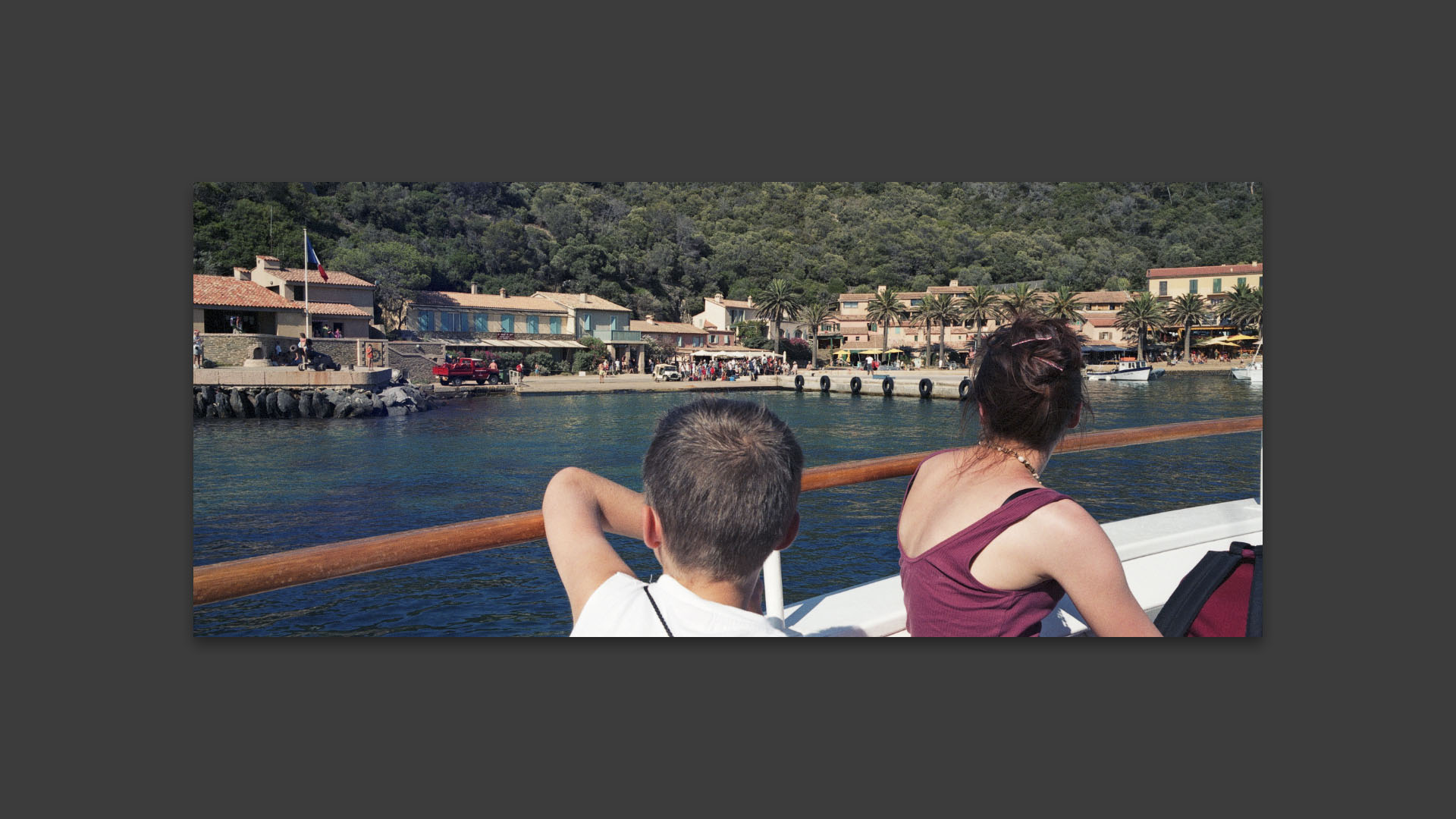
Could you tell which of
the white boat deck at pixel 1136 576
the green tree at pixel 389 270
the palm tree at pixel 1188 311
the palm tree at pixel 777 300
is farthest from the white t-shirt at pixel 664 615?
the palm tree at pixel 777 300

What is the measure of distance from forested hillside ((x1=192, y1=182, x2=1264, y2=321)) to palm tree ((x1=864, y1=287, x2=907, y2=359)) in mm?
254

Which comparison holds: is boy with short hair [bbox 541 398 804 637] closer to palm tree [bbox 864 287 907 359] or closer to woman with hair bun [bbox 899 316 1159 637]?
woman with hair bun [bbox 899 316 1159 637]

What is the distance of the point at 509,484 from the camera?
11.6m

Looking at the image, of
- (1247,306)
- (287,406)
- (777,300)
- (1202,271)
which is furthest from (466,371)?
(1247,306)

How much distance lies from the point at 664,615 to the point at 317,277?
185 inches

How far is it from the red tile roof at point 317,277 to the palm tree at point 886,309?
342cm

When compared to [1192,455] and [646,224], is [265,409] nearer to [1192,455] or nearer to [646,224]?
[646,224]

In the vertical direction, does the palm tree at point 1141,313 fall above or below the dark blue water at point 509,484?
above

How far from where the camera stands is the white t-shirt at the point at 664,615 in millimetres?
1026

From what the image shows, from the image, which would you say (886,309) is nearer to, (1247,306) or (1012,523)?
(1247,306)

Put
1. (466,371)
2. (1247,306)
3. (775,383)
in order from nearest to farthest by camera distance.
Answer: (1247,306), (466,371), (775,383)

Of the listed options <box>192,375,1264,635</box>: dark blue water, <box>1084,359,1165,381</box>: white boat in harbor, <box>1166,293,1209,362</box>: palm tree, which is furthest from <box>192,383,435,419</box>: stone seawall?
<box>1084,359,1165,381</box>: white boat in harbor

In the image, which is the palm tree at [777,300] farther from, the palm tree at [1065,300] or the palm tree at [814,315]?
the palm tree at [1065,300]

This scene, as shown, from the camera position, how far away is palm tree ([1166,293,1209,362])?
17.6 feet
